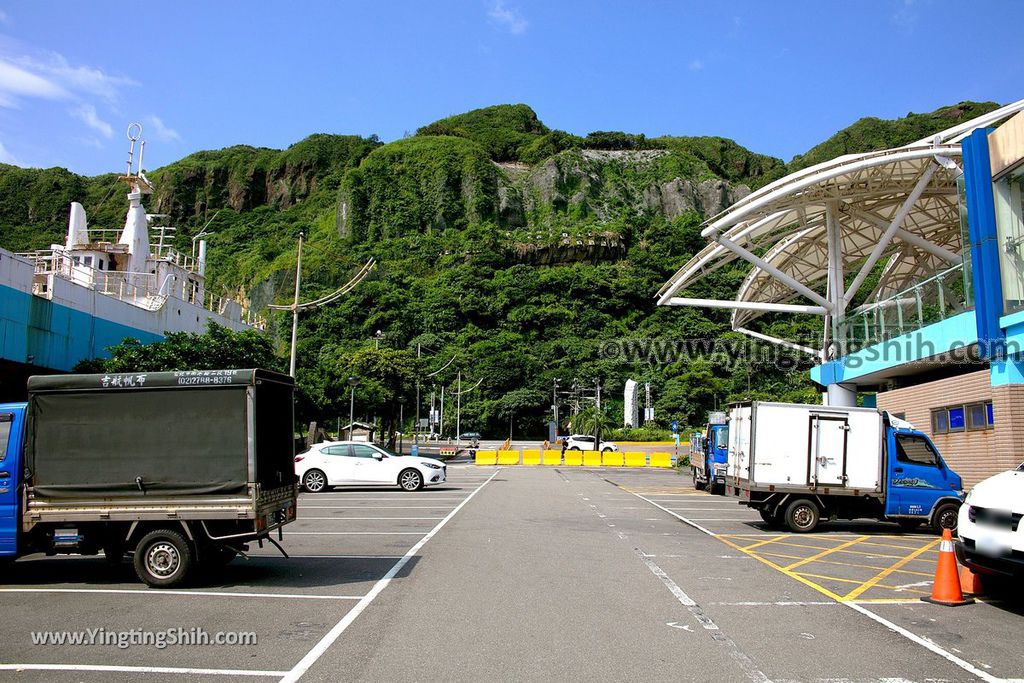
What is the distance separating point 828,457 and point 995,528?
7.06 metres

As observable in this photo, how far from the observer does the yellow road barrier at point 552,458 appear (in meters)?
48.7

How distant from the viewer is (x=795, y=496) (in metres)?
15.0

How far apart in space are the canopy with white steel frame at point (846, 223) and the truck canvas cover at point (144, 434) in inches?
838

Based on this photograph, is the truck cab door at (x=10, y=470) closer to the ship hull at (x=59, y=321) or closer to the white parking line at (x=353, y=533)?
the white parking line at (x=353, y=533)

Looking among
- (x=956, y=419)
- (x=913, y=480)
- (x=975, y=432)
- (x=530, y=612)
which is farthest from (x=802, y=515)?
(x=530, y=612)

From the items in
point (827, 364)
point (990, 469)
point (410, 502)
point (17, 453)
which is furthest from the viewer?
point (827, 364)

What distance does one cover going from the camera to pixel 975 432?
1877 cm

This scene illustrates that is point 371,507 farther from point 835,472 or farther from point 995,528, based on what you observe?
point 995,528

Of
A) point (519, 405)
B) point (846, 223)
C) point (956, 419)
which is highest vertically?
point (846, 223)

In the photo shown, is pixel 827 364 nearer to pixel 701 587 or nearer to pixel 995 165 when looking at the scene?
pixel 995 165

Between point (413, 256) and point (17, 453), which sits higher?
point (413, 256)

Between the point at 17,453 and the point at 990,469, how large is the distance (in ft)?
62.1

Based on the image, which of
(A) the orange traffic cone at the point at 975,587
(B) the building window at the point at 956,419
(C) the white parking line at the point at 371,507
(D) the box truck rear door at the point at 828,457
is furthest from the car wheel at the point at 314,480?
(A) the orange traffic cone at the point at 975,587

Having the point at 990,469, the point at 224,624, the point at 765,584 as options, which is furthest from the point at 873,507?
the point at 224,624
